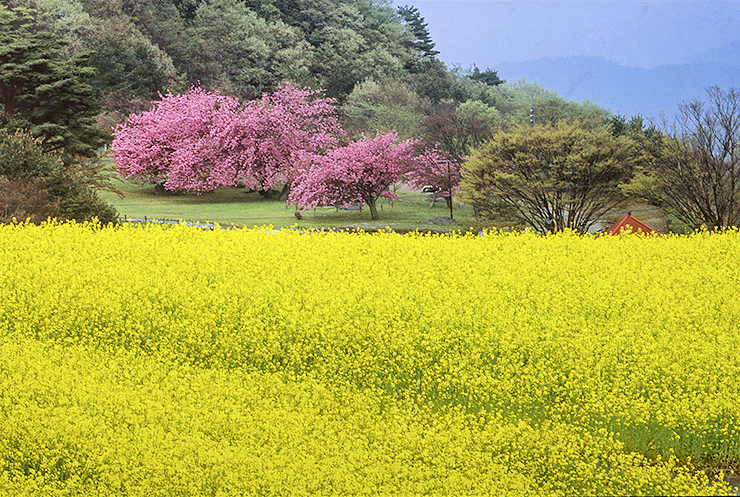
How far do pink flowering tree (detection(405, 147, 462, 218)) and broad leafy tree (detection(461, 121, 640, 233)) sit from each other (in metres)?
10.0

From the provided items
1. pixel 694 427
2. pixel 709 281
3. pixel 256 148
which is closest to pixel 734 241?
pixel 709 281

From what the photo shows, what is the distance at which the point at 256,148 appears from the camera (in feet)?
122

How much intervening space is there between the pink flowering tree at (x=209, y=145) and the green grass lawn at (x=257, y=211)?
1.23 m

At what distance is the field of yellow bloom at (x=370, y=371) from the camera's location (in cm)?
496

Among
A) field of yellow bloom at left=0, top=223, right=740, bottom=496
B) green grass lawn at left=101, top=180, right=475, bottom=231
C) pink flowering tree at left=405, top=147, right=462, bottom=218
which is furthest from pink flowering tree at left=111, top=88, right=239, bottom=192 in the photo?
field of yellow bloom at left=0, top=223, right=740, bottom=496

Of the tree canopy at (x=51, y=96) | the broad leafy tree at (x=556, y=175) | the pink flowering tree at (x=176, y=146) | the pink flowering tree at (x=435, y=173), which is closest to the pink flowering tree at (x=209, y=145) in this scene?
the pink flowering tree at (x=176, y=146)

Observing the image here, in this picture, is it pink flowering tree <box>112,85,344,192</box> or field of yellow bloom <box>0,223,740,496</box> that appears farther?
pink flowering tree <box>112,85,344,192</box>

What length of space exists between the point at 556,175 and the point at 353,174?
10.4 m

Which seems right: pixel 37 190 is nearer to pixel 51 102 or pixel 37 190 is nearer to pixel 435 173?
pixel 51 102

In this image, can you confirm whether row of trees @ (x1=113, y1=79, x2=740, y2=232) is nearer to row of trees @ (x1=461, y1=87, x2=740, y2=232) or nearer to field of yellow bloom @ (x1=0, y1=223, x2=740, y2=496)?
row of trees @ (x1=461, y1=87, x2=740, y2=232)

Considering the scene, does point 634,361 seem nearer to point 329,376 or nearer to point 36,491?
point 329,376

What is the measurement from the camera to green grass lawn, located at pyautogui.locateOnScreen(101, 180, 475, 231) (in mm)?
29609

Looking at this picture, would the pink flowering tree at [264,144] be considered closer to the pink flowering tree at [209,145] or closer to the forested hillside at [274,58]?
the pink flowering tree at [209,145]

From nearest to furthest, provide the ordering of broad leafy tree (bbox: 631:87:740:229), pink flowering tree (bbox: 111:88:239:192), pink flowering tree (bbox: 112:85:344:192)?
broad leafy tree (bbox: 631:87:740:229) < pink flowering tree (bbox: 111:88:239:192) < pink flowering tree (bbox: 112:85:344:192)
